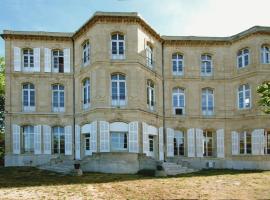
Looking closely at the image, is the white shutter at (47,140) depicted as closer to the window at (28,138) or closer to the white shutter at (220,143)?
the window at (28,138)

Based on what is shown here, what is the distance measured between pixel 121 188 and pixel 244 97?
1532 centimetres

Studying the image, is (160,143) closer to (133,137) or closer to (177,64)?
(133,137)

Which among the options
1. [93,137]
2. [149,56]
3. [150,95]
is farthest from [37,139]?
[149,56]

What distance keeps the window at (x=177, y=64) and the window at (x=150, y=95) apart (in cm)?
309

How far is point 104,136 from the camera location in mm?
22312

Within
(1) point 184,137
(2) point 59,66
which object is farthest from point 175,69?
(2) point 59,66

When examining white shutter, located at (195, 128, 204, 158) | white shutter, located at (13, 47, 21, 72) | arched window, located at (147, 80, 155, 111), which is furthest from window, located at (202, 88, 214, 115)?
white shutter, located at (13, 47, 21, 72)

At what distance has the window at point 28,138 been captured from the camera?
85.0ft

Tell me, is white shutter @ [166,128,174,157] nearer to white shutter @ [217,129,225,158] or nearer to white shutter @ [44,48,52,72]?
white shutter @ [217,129,225,158]

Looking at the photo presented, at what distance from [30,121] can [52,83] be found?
3509 mm

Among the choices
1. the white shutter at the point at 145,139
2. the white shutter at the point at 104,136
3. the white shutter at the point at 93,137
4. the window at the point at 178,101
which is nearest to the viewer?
the white shutter at the point at 104,136

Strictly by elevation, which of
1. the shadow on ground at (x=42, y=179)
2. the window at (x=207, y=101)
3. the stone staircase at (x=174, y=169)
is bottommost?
the stone staircase at (x=174, y=169)

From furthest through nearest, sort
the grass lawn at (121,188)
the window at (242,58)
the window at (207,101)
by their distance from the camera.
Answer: the window at (207,101)
the window at (242,58)
the grass lawn at (121,188)

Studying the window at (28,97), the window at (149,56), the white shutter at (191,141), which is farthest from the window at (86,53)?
the white shutter at (191,141)
